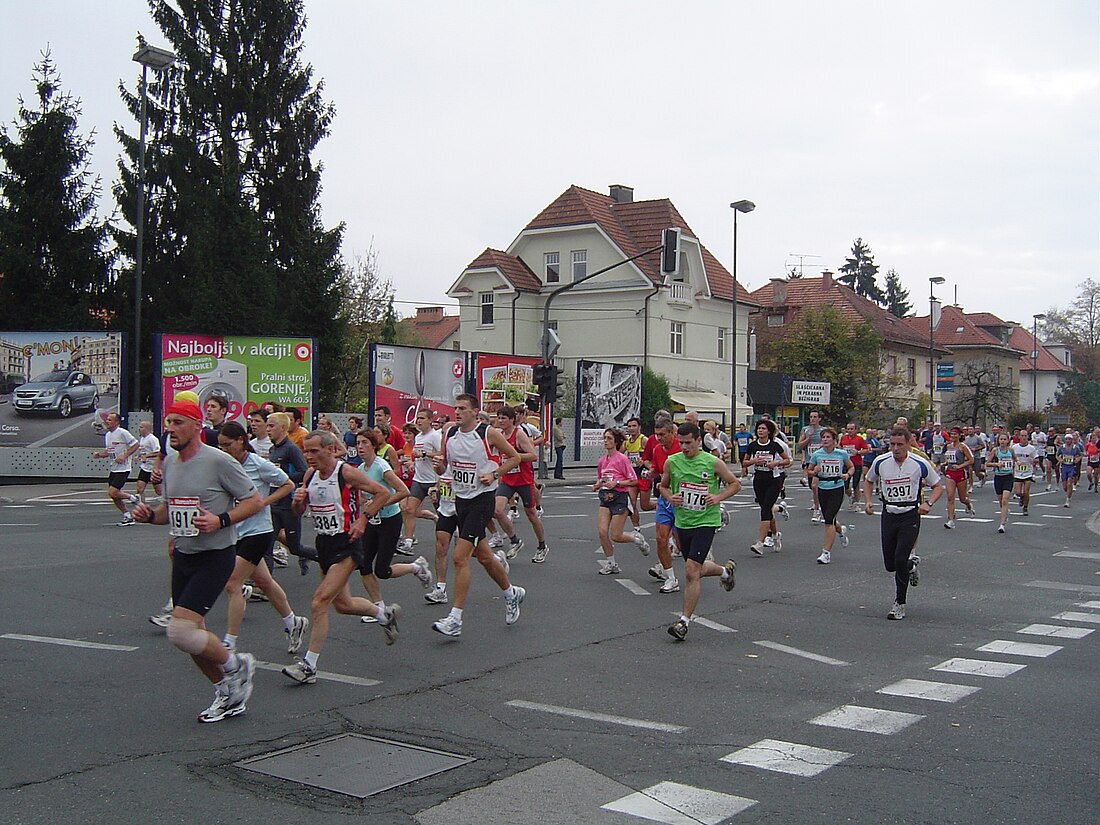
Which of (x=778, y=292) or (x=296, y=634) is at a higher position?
(x=778, y=292)

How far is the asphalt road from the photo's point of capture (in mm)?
4949

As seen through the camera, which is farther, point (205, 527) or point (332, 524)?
point (332, 524)

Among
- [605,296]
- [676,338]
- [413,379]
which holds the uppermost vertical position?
[605,296]

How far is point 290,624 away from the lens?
7812 millimetres

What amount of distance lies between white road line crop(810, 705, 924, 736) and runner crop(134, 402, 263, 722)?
3.42 metres

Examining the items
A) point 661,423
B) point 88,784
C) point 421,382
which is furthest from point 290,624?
point 421,382

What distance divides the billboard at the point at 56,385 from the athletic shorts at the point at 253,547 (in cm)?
2070

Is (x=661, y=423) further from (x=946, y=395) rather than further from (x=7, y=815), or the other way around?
(x=946, y=395)

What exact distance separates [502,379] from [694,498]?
2578cm

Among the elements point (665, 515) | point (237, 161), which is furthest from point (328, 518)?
point (237, 161)

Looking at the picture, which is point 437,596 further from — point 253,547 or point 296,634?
point 253,547

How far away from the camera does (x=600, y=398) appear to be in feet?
128

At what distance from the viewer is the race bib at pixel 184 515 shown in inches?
240

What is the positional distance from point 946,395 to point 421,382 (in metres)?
59.3
